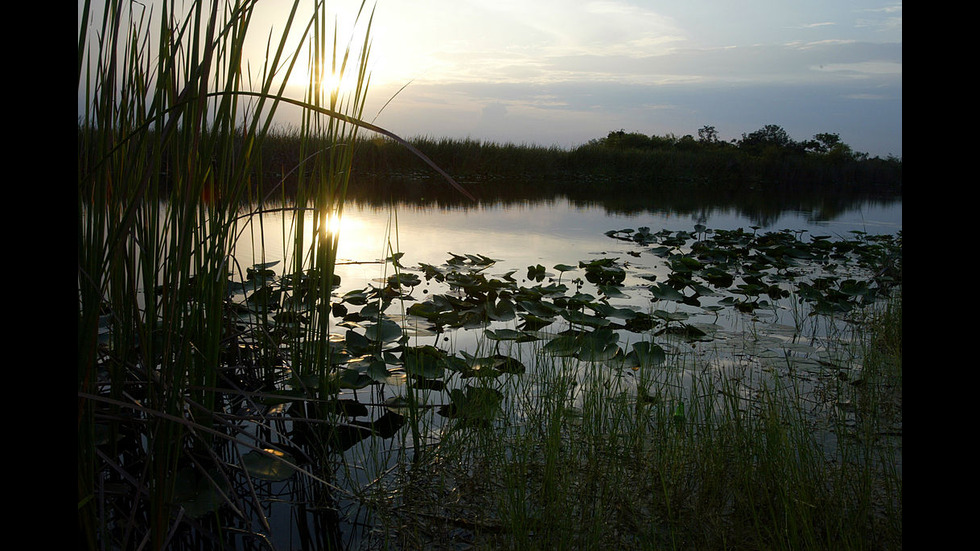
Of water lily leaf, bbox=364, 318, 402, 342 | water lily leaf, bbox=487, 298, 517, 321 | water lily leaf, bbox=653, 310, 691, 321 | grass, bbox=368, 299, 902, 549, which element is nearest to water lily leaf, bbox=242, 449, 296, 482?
Answer: grass, bbox=368, 299, 902, 549

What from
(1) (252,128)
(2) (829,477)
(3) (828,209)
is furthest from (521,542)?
(3) (828,209)

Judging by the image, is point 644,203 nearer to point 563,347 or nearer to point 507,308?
point 507,308

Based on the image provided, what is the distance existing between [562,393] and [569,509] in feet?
1.27

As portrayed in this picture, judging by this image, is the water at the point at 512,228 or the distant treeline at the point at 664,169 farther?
the distant treeline at the point at 664,169

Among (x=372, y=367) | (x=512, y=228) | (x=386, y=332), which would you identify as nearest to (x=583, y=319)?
(x=386, y=332)

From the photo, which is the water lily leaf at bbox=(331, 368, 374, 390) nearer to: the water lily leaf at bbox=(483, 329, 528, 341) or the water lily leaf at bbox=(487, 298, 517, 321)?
the water lily leaf at bbox=(483, 329, 528, 341)

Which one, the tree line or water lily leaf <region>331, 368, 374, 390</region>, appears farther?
the tree line

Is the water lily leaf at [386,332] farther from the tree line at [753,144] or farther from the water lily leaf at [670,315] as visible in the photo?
the tree line at [753,144]

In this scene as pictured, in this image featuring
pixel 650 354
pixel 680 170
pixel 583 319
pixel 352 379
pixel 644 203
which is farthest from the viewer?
pixel 680 170

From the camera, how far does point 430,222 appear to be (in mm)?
6152

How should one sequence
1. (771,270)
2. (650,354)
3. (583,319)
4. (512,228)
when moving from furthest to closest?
1. (512,228)
2. (771,270)
3. (583,319)
4. (650,354)

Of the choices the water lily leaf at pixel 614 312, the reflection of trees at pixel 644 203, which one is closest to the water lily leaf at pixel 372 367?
the water lily leaf at pixel 614 312

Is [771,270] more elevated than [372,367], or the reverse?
[771,270]
